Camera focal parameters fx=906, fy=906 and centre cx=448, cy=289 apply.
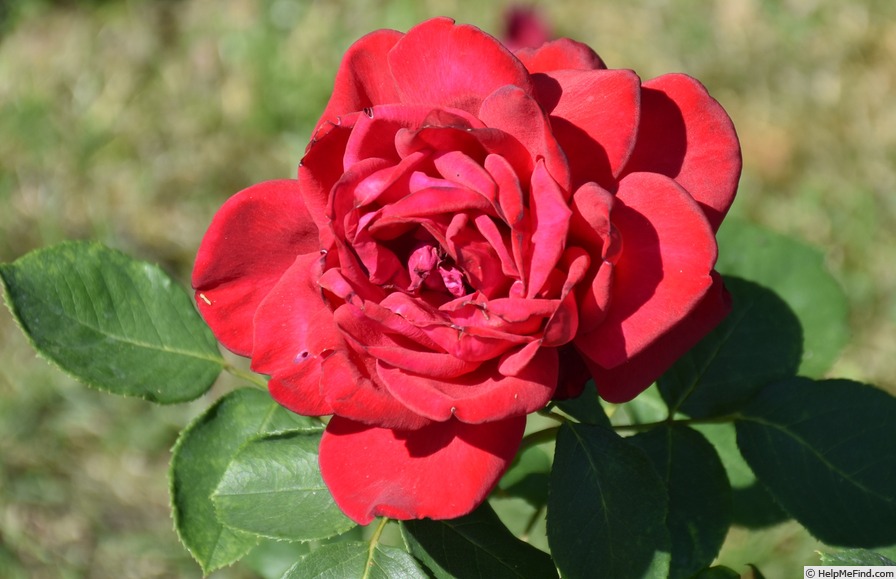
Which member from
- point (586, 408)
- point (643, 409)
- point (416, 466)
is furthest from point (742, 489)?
point (416, 466)

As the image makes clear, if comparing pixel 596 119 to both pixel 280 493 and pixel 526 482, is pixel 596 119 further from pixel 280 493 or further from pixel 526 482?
pixel 526 482

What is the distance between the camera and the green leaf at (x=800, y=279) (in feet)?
4.34

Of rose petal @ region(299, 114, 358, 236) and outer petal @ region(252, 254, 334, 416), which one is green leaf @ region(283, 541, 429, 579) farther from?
rose petal @ region(299, 114, 358, 236)

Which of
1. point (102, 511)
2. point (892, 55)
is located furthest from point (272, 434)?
point (892, 55)

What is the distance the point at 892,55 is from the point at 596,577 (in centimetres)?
246

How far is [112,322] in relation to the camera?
1145 millimetres

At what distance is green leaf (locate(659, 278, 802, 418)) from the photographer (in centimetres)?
124

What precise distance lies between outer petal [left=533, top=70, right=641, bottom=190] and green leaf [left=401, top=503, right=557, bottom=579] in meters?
0.43

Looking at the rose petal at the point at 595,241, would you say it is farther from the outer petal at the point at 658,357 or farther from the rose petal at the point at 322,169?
the rose petal at the point at 322,169

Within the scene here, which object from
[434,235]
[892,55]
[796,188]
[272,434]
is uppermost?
[434,235]

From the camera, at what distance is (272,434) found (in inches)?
41.4

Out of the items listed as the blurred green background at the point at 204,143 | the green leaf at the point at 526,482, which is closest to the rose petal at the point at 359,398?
the green leaf at the point at 526,482

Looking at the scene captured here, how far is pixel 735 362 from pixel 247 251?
2.32ft

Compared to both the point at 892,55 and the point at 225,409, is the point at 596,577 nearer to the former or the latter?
the point at 225,409
